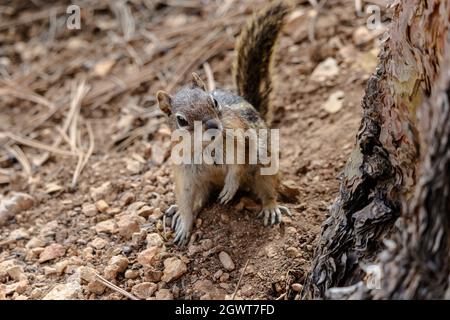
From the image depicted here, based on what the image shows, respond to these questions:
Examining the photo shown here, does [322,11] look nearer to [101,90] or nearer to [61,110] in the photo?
[101,90]

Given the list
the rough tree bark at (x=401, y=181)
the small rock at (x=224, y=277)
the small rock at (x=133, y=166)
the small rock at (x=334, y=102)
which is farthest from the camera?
the small rock at (x=334, y=102)

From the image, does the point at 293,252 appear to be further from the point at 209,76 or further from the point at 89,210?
the point at 209,76

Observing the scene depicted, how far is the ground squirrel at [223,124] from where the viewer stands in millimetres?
2797

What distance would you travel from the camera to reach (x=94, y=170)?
3537mm

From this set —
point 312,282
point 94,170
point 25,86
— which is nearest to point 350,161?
point 312,282

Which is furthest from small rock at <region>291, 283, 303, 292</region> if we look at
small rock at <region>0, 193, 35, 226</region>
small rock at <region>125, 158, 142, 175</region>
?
small rock at <region>0, 193, 35, 226</region>

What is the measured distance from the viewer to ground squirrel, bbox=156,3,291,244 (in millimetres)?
2797

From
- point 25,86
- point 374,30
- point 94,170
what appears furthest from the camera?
point 25,86

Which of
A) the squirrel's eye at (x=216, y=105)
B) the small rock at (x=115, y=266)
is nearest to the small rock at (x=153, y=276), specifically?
the small rock at (x=115, y=266)

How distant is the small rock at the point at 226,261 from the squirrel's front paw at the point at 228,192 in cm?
35

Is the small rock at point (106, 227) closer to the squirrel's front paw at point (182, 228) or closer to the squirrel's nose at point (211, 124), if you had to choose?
the squirrel's front paw at point (182, 228)

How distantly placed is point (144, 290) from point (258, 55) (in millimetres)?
1459

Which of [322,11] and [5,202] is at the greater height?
[322,11]
